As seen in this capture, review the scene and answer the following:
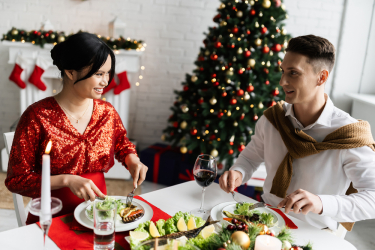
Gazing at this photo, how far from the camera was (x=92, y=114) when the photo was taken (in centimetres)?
157

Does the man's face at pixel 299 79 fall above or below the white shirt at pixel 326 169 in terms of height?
above

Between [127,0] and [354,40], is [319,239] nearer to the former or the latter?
[354,40]

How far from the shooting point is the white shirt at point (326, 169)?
128 centimetres

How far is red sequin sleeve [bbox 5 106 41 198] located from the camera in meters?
1.32

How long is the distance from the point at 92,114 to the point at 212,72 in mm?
1528

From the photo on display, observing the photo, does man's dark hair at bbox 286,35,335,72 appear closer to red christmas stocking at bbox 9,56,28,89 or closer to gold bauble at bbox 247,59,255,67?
gold bauble at bbox 247,59,255,67

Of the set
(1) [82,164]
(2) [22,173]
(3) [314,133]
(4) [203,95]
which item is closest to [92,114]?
(1) [82,164]

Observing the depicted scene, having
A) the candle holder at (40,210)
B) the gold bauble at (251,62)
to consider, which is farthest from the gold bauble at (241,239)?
the gold bauble at (251,62)

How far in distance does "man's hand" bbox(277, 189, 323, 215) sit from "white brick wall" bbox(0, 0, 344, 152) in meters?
2.66

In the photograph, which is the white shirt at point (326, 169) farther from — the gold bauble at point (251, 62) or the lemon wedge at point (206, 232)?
the gold bauble at point (251, 62)

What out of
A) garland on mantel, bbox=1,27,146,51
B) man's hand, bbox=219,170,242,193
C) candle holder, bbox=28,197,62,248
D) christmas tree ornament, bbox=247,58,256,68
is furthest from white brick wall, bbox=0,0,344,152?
candle holder, bbox=28,197,62,248

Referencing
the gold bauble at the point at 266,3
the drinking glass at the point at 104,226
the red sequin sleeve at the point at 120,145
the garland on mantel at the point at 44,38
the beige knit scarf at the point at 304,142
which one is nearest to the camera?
the drinking glass at the point at 104,226

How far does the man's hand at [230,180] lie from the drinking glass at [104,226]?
0.66 metres

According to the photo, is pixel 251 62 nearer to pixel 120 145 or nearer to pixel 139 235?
pixel 120 145
